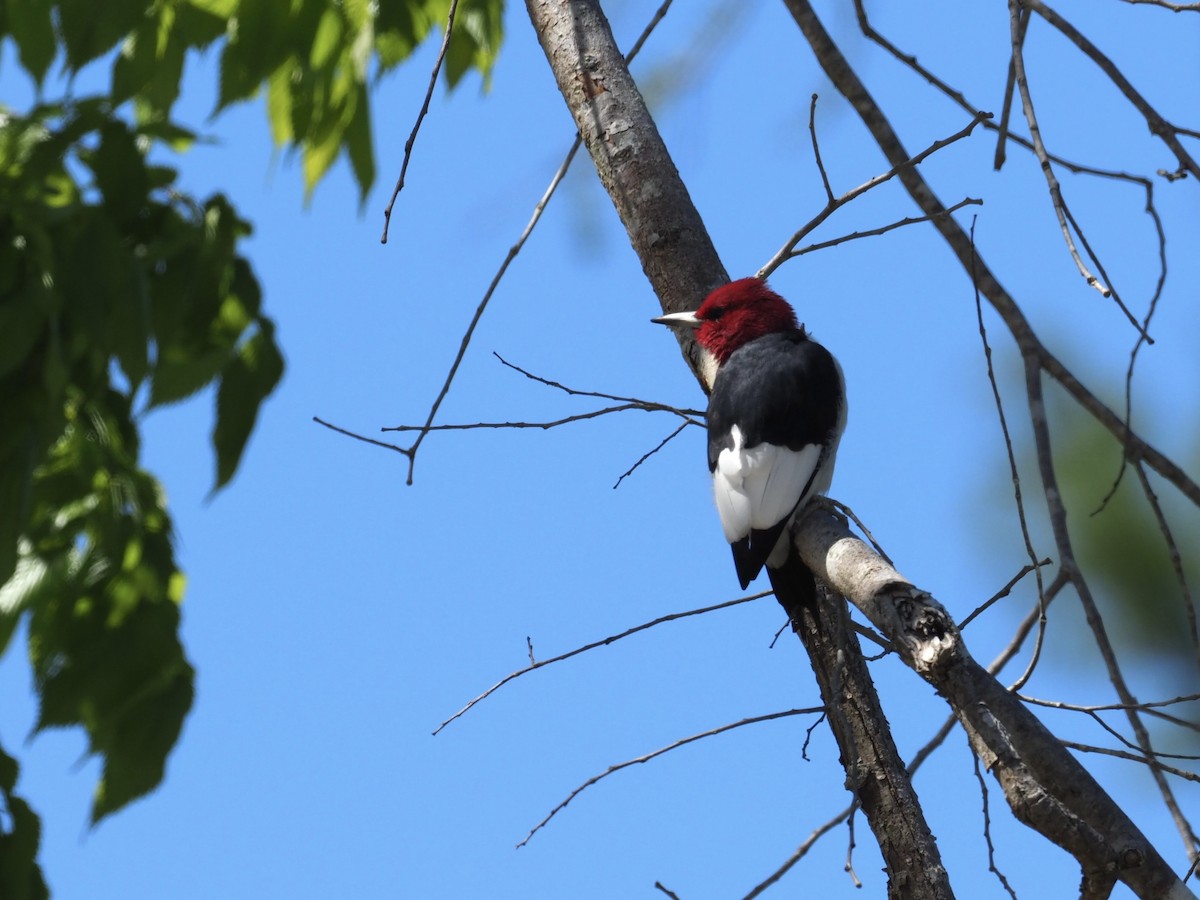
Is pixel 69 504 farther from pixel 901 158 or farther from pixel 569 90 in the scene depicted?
pixel 901 158

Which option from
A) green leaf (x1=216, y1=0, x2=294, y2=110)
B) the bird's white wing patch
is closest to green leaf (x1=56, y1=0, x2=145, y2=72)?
green leaf (x1=216, y1=0, x2=294, y2=110)

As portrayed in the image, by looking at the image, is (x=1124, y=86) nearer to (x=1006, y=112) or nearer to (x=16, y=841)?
(x=1006, y=112)

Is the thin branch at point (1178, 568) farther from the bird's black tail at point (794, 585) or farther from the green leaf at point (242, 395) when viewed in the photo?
the green leaf at point (242, 395)

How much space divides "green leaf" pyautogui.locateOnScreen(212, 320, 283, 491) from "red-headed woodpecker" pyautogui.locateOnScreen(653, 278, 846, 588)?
5.04 feet

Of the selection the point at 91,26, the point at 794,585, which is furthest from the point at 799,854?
the point at 91,26

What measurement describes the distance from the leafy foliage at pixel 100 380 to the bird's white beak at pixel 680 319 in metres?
1.51

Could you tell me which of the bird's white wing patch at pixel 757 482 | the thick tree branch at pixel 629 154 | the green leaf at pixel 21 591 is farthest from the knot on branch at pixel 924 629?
the green leaf at pixel 21 591

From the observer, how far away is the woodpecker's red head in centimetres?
338

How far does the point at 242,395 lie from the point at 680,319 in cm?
166

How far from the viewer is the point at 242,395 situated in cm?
189

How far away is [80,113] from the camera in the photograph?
1.84m

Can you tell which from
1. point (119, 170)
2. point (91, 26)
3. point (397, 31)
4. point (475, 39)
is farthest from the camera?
point (475, 39)

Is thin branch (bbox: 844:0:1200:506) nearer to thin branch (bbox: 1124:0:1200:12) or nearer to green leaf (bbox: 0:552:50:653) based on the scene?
thin branch (bbox: 1124:0:1200:12)

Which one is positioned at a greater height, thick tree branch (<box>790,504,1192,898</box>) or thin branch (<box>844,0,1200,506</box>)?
thin branch (<box>844,0,1200,506</box>)
